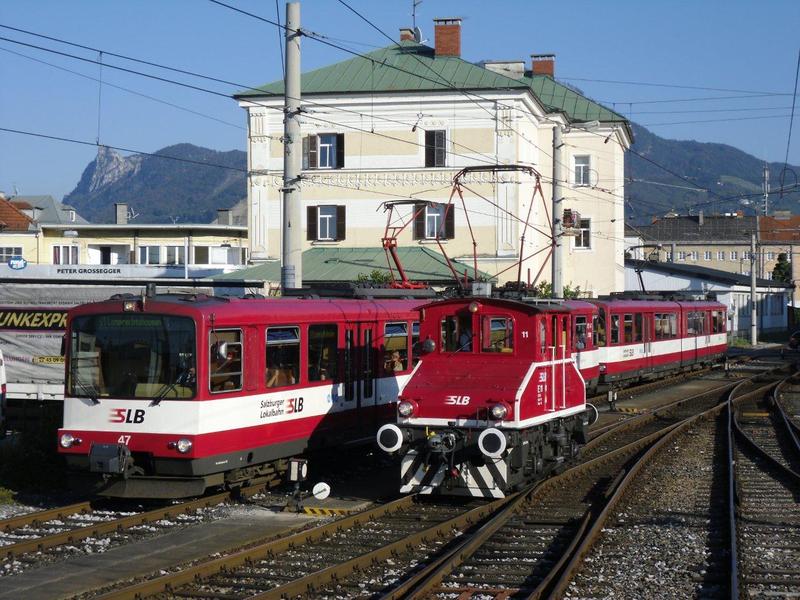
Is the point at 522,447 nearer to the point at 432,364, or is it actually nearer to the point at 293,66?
the point at 432,364

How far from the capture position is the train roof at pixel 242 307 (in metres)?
13.5

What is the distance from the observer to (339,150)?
45719mm

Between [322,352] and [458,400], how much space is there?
262cm

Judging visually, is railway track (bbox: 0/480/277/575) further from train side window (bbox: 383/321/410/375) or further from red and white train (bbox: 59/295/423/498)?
train side window (bbox: 383/321/410/375)

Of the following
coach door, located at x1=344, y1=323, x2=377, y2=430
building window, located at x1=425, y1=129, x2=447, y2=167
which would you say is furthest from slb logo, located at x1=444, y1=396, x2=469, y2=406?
building window, located at x1=425, y1=129, x2=447, y2=167

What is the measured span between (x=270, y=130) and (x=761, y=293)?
46202mm

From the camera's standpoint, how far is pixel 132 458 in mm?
13398

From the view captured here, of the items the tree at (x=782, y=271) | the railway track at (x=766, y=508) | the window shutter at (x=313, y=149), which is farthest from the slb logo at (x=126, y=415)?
the tree at (x=782, y=271)

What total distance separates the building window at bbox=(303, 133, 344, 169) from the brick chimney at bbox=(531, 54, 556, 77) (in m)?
17.3

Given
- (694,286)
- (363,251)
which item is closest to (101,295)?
(363,251)

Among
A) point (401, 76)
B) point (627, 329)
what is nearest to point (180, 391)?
point (627, 329)

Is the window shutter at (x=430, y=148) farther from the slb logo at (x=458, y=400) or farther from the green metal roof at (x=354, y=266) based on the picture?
the slb logo at (x=458, y=400)

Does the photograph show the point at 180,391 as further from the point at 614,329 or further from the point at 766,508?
the point at 614,329

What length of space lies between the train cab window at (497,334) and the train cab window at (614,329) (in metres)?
16.7
